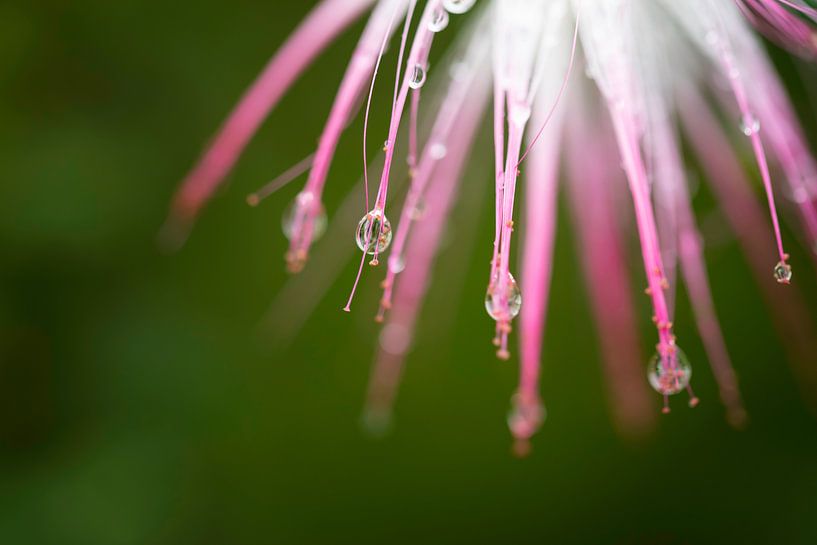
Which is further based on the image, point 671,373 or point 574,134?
point 574,134

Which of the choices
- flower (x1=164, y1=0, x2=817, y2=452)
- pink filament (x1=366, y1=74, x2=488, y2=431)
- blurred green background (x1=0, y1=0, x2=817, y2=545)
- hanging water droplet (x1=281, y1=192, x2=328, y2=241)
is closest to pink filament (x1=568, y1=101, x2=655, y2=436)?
flower (x1=164, y1=0, x2=817, y2=452)

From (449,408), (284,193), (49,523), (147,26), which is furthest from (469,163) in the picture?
(49,523)

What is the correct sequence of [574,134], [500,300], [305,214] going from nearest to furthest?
[500,300] < [305,214] < [574,134]

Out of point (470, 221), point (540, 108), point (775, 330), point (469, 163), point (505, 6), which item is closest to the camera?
point (505, 6)

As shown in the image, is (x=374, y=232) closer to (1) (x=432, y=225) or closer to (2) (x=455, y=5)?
(2) (x=455, y=5)

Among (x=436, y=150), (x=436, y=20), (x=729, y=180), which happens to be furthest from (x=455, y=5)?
(x=729, y=180)

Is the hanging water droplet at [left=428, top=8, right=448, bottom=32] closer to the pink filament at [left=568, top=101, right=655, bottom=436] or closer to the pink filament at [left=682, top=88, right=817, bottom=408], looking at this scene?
the pink filament at [left=568, top=101, right=655, bottom=436]

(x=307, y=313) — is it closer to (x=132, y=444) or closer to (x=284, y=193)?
(x=284, y=193)
